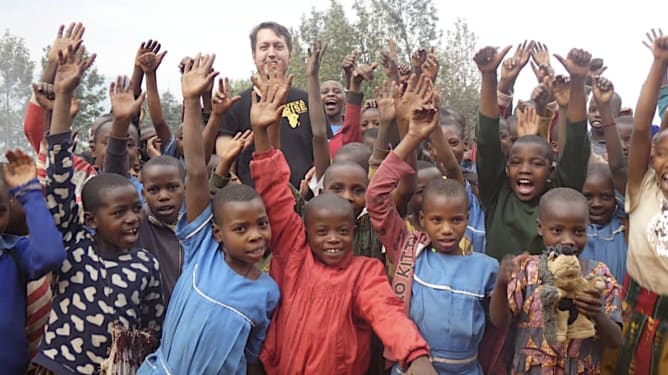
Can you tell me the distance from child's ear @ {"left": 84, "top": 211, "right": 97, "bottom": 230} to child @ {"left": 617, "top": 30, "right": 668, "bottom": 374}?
2416mm

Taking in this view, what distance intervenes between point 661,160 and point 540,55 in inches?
80.4

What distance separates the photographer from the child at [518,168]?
3.18 m

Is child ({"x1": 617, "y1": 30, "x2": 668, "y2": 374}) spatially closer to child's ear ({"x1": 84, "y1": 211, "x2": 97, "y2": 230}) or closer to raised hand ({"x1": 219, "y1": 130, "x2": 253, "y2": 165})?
raised hand ({"x1": 219, "y1": 130, "x2": 253, "y2": 165})

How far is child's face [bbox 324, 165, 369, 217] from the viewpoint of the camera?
3.23 meters

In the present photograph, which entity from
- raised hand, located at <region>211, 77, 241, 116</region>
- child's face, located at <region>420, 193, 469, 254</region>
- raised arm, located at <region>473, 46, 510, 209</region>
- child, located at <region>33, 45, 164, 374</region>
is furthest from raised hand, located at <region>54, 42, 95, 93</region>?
raised arm, located at <region>473, 46, 510, 209</region>

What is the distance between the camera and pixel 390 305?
265 centimetres

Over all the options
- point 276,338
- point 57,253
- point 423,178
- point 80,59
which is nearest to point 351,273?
point 276,338

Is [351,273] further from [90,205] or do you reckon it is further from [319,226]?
[90,205]

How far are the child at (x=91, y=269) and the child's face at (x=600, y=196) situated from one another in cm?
222

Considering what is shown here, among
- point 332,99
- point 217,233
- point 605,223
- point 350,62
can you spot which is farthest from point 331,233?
point 332,99

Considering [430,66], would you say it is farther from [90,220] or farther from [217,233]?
[90,220]

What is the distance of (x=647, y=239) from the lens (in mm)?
2906

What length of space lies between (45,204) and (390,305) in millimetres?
1434

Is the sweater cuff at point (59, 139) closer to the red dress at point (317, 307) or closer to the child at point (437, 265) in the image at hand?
the red dress at point (317, 307)
